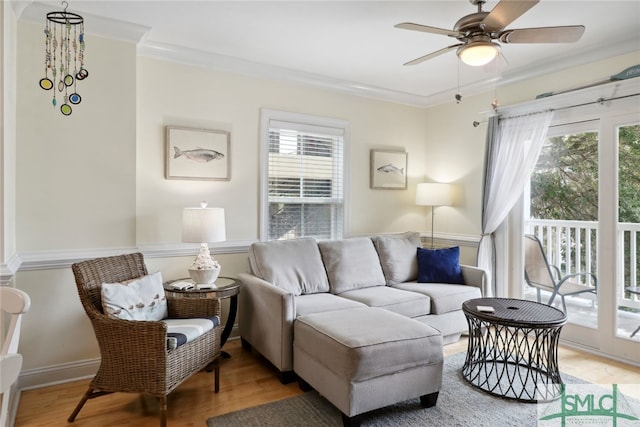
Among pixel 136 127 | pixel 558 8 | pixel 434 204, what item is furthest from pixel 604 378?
pixel 136 127

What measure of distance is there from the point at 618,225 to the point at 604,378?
48.2 inches

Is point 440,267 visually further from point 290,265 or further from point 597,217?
point 290,265

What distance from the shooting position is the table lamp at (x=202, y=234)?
292cm

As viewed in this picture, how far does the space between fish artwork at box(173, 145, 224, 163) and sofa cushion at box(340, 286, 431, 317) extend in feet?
5.54

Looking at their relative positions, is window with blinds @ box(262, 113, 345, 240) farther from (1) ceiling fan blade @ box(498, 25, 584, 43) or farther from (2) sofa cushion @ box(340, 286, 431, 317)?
(1) ceiling fan blade @ box(498, 25, 584, 43)

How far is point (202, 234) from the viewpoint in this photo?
2.95 m

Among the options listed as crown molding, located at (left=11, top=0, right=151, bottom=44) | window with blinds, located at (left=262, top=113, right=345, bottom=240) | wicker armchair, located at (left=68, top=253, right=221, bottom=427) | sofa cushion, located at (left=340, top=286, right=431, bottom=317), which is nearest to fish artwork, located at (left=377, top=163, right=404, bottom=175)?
window with blinds, located at (left=262, top=113, right=345, bottom=240)

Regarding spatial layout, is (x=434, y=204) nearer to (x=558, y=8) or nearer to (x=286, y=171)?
(x=286, y=171)

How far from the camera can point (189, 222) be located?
2.98 m

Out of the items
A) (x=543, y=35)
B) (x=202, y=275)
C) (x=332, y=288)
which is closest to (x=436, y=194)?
(x=332, y=288)

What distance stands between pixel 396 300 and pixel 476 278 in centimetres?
98

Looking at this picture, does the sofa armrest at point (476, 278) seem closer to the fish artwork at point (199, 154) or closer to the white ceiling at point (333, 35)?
the white ceiling at point (333, 35)

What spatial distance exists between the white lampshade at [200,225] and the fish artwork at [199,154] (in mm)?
628

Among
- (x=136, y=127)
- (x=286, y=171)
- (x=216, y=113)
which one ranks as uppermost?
(x=216, y=113)
